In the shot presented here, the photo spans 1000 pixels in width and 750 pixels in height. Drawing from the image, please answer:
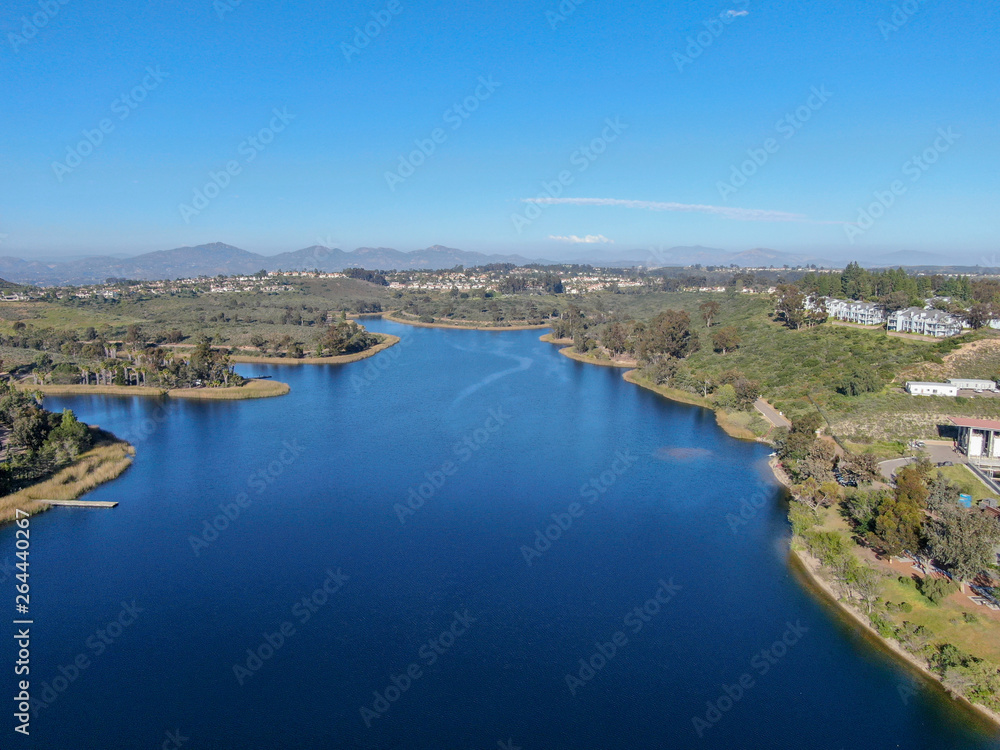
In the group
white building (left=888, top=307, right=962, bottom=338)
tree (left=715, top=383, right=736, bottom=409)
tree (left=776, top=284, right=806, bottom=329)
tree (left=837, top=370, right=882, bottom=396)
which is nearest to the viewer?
tree (left=837, top=370, right=882, bottom=396)

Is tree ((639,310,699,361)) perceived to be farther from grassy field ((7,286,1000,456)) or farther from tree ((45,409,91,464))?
tree ((45,409,91,464))

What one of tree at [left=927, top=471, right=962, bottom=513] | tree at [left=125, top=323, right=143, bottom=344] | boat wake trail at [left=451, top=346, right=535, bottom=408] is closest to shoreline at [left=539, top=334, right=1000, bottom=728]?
tree at [left=927, top=471, right=962, bottom=513]

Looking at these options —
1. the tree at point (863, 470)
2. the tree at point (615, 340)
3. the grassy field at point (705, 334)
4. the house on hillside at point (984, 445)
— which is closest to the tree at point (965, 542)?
the tree at point (863, 470)

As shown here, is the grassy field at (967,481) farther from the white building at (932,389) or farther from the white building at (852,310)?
the white building at (852,310)

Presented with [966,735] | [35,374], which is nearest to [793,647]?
[966,735]

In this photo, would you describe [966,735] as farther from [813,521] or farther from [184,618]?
[184,618]

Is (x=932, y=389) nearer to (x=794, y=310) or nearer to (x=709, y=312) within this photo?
(x=794, y=310)
